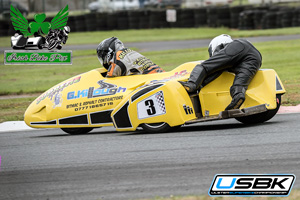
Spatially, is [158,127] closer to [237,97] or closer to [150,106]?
[150,106]

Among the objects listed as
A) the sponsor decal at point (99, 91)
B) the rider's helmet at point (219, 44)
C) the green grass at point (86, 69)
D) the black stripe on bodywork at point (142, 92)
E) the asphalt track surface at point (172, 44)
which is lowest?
the asphalt track surface at point (172, 44)

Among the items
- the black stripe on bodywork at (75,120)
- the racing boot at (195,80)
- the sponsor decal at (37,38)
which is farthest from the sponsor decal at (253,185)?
the sponsor decal at (37,38)

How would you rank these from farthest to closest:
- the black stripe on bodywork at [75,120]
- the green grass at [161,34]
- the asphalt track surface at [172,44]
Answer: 1. the green grass at [161,34]
2. the asphalt track surface at [172,44]
3. the black stripe on bodywork at [75,120]

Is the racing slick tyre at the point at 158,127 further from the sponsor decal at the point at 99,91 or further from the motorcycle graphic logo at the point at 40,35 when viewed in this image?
the motorcycle graphic logo at the point at 40,35

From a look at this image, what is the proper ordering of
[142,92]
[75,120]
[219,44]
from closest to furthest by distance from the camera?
[142,92], [219,44], [75,120]

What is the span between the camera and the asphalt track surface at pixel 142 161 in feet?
17.3

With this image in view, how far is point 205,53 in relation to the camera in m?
21.0

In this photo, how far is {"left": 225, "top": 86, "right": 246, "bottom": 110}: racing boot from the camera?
7664 mm

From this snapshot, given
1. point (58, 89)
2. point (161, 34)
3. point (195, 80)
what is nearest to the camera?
point (195, 80)

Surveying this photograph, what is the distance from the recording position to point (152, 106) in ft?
25.8

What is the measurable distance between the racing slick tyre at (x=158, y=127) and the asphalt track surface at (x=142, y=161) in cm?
10

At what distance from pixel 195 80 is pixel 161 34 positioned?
24146 mm

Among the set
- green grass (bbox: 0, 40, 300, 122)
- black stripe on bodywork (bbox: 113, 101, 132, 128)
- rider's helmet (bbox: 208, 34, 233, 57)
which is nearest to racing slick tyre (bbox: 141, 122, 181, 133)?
black stripe on bodywork (bbox: 113, 101, 132, 128)

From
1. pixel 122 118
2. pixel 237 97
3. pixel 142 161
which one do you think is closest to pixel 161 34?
pixel 122 118
